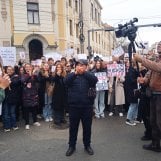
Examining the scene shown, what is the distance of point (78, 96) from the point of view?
20.0 ft

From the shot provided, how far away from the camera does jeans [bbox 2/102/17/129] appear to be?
829 cm

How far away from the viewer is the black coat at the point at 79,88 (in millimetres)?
6082

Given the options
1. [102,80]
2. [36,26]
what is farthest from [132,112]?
[36,26]

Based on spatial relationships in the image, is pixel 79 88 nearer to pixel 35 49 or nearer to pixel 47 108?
pixel 47 108

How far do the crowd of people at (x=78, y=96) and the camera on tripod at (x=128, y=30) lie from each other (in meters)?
0.59

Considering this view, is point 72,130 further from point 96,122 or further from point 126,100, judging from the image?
point 126,100

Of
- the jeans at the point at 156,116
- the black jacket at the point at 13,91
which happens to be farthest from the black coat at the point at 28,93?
the jeans at the point at 156,116

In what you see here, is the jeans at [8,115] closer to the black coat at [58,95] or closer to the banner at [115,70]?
the black coat at [58,95]

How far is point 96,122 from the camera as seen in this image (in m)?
8.91

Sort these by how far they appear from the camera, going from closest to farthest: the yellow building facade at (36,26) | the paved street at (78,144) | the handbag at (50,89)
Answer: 1. the paved street at (78,144)
2. the handbag at (50,89)
3. the yellow building facade at (36,26)

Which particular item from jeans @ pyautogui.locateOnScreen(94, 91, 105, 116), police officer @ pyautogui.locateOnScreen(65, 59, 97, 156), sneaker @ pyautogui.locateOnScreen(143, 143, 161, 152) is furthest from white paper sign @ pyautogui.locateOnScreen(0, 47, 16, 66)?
sneaker @ pyautogui.locateOnScreen(143, 143, 161, 152)

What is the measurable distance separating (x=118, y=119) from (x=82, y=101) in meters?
3.36

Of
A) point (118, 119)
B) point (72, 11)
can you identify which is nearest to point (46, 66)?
point (118, 119)

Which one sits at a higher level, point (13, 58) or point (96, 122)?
point (13, 58)
